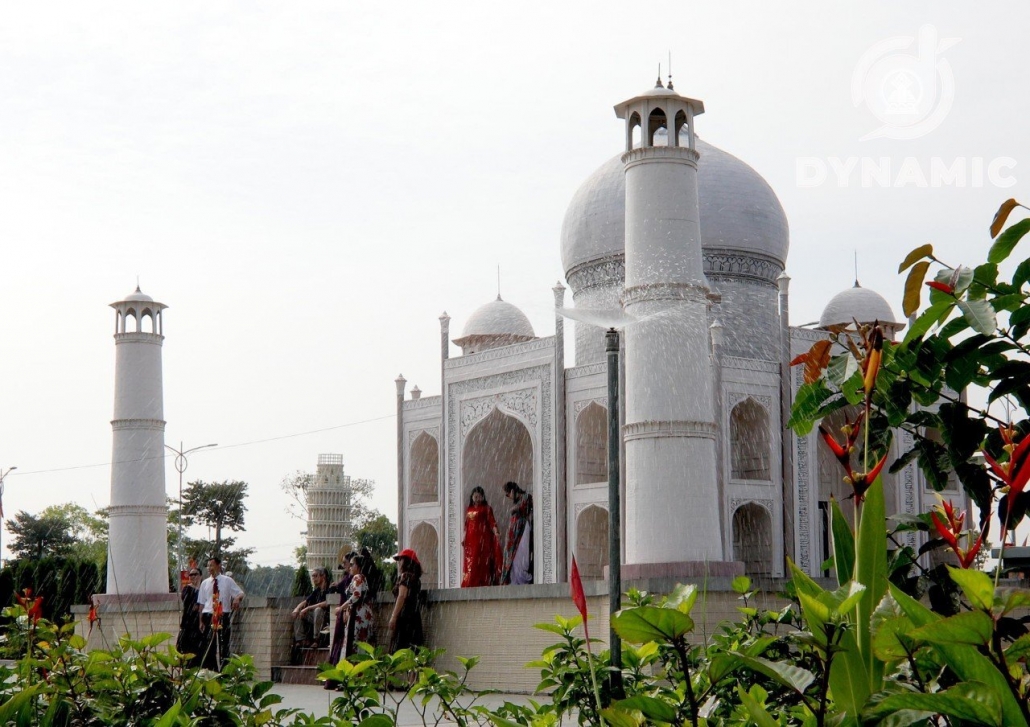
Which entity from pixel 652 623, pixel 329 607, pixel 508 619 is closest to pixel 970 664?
pixel 652 623

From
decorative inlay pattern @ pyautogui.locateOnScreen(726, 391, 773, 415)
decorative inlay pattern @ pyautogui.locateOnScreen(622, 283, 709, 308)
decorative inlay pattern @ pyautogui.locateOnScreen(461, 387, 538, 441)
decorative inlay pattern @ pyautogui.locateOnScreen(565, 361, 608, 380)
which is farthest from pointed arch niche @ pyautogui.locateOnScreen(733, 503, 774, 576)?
decorative inlay pattern @ pyautogui.locateOnScreen(622, 283, 709, 308)

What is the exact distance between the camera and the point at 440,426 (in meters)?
18.1

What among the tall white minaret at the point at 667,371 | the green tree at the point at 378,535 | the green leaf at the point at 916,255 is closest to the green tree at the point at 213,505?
the green tree at the point at 378,535

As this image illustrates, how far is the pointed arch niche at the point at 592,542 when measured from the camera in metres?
16.2

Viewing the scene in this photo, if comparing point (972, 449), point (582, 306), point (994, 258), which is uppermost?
point (582, 306)

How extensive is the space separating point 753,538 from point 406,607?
968cm

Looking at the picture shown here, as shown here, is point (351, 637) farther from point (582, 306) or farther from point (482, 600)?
point (582, 306)

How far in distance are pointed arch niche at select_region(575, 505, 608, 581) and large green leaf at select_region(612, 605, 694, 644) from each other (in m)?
14.8

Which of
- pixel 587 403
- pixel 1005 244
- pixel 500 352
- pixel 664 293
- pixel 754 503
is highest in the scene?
pixel 500 352

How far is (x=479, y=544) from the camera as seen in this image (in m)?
14.6

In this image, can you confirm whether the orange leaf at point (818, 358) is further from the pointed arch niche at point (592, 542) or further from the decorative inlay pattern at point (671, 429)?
the pointed arch niche at point (592, 542)

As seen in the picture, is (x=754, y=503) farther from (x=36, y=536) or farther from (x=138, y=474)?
(x=36, y=536)

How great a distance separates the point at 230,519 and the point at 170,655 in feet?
121

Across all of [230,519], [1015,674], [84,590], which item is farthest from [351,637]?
[230,519]
